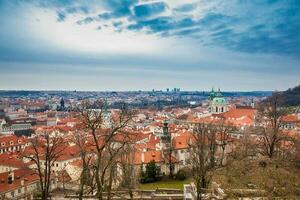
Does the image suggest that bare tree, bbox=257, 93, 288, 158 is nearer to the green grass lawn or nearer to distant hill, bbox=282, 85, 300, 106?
the green grass lawn

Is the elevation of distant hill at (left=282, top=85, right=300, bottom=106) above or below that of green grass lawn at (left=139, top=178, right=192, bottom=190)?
above

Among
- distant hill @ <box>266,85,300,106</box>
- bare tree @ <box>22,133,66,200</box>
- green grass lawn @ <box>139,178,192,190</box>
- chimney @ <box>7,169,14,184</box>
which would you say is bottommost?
green grass lawn @ <box>139,178,192,190</box>

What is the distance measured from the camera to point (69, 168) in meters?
44.4

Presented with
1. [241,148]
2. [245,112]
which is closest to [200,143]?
[241,148]

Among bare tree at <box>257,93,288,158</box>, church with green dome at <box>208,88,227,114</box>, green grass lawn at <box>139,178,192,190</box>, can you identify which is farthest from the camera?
church with green dome at <box>208,88,227,114</box>

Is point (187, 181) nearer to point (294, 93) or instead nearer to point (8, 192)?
point (8, 192)

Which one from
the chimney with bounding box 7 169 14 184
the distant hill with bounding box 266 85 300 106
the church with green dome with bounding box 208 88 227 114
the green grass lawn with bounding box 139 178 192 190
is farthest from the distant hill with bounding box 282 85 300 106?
the chimney with bounding box 7 169 14 184

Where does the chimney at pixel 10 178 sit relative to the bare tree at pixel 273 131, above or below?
below

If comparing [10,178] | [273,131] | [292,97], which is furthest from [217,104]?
[273,131]

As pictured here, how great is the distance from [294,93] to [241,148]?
11028 cm

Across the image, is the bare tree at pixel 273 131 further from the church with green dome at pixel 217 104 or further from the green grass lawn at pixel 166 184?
the church with green dome at pixel 217 104

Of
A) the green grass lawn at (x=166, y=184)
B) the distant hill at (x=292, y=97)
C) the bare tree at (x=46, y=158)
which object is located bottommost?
the green grass lawn at (x=166, y=184)

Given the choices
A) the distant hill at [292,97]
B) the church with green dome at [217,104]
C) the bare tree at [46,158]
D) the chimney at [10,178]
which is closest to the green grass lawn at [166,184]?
the bare tree at [46,158]

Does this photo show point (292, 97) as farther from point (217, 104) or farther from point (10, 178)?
point (10, 178)
